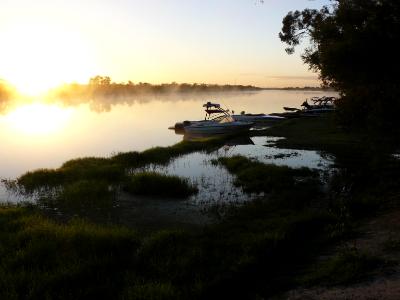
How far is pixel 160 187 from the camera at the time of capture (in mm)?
18812

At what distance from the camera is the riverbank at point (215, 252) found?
8844 mm

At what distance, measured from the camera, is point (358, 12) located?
16547 millimetres

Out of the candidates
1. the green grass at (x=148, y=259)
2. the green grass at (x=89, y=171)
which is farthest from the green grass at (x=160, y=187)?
the green grass at (x=148, y=259)

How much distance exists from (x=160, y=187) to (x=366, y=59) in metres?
9.76

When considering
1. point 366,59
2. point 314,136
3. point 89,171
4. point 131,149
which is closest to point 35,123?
point 131,149

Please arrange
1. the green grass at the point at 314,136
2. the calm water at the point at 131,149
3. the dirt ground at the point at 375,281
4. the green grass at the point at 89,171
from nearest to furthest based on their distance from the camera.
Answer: the dirt ground at the point at 375,281
the calm water at the point at 131,149
the green grass at the point at 89,171
the green grass at the point at 314,136

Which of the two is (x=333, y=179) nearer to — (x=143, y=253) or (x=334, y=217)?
(x=334, y=217)

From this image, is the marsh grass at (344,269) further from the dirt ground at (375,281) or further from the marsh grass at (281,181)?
the marsh grass at (281,181)

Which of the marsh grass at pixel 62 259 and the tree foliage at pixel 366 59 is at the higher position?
the tree foliage at pixel 366 59

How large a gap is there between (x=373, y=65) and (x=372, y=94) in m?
1.08

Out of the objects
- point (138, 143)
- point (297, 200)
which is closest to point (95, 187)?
point (297, 200)

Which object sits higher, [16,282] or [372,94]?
[372,94]

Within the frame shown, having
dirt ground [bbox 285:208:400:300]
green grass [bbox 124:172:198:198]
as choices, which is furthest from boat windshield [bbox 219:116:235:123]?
dirt ground [bbox 285:208:400:300]

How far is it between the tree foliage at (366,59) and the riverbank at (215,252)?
3.10m
